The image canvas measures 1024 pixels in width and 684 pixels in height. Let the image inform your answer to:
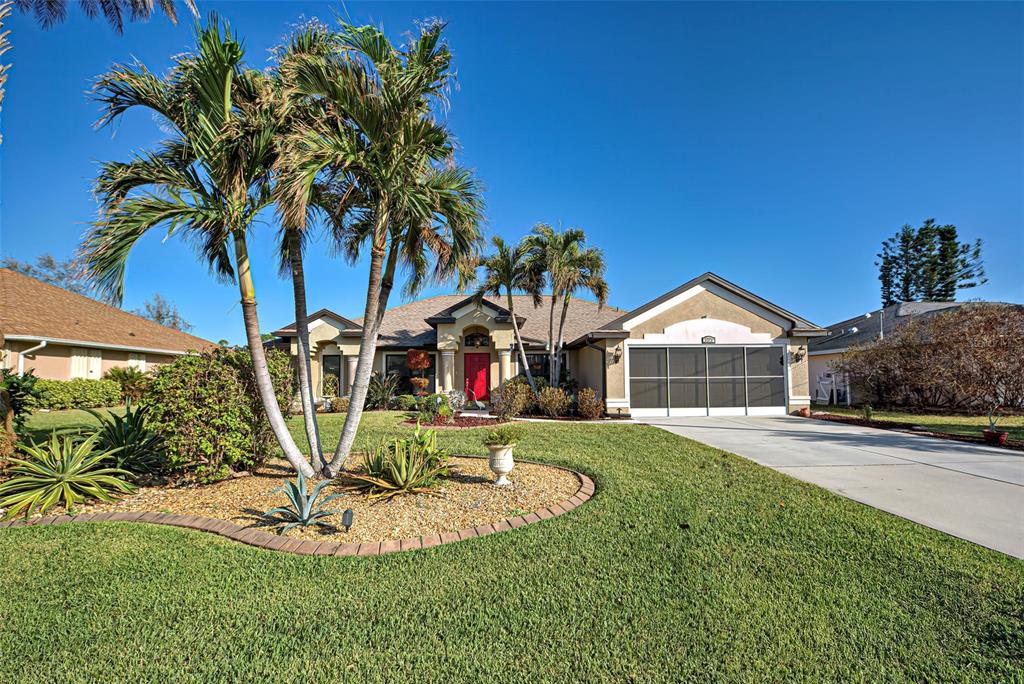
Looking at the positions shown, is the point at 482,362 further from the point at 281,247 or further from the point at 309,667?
the point at 309,667

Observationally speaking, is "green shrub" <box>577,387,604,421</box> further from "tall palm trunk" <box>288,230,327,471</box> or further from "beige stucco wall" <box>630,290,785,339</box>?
"tall palm trunk" <box>288,230,327,471</box>

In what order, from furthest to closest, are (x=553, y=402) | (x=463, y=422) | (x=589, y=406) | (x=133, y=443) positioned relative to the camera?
(x=553, y=402), (x=589, y=406), (x=463, y=422), (x=133, y=443)

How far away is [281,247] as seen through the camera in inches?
238

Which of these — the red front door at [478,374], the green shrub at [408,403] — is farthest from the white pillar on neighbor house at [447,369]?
the green shrub at [408,403]

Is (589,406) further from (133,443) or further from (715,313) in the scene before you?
(133,443)

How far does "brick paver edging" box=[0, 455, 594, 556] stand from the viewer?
3855mm

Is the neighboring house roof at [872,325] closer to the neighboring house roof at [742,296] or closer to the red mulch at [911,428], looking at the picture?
the neighboring house roof at [742,296]

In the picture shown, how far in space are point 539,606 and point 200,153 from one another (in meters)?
6.12

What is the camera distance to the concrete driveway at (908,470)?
4656 mm

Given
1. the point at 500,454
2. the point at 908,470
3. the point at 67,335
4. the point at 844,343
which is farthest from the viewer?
the point at 844,343

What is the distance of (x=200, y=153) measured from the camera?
4.96 m

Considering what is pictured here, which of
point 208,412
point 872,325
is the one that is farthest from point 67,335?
point 872,325

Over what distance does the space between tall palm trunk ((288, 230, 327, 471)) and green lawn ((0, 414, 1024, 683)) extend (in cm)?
182

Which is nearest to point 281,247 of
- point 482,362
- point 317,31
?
point 317,31
